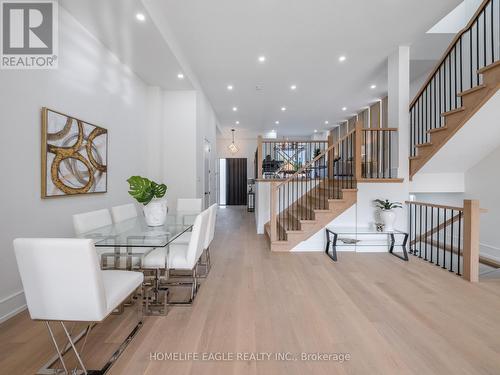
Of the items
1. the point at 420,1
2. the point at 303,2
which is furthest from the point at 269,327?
the point at 420,1

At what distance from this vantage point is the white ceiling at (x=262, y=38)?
10.2 ft

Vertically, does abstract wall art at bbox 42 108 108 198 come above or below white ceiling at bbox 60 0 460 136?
below

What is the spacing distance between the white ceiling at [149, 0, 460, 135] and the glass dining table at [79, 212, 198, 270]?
277 cm

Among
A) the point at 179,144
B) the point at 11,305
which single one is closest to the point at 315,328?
the point at 11,305

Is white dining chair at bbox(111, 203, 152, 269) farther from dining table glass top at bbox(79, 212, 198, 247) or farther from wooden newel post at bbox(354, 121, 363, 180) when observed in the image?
wooden newel post at bbox(354, 121, 363, 180)

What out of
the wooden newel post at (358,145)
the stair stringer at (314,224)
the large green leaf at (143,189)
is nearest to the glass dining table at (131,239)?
the large green leaf at (143,189)

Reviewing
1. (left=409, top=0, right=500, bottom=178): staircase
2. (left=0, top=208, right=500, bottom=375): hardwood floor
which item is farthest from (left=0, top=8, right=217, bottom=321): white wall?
(left=409, top=0, right=500, bottom=178): staircase

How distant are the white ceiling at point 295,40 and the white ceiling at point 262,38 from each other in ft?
0.05

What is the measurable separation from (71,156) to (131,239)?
168 centimetres

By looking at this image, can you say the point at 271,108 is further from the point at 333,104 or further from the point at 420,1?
the point at 420,1

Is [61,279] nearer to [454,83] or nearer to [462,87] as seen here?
[462,87]

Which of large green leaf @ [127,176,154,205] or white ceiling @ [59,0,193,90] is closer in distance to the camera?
large green leaf @ [127,176,154,205]

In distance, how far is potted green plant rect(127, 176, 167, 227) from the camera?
2545 mm

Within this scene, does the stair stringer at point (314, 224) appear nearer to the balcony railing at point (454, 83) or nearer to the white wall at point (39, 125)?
the balcony railing at point (454, 83)
